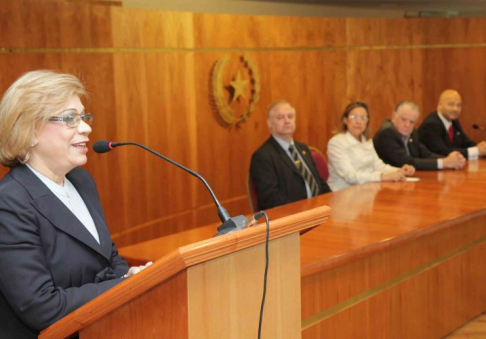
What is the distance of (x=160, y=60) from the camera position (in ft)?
20.1

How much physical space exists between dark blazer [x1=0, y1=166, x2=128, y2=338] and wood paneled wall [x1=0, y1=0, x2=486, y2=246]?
2692 millimetres

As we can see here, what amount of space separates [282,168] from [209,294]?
3169 millimetres

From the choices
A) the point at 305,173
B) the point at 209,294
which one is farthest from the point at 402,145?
the point at 209,294

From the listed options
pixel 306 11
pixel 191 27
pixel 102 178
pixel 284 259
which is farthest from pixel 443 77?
pixel 284 259

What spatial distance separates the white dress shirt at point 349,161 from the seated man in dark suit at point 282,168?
323mm

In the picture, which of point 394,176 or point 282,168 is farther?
point 394,176

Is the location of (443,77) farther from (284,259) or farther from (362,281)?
(284,259)

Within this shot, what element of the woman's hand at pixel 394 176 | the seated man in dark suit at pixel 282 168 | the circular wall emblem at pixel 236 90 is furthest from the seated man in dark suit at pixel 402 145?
the circular wall emblem at pixel 236 90

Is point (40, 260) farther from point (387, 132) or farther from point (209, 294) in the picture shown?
point (387, 132)

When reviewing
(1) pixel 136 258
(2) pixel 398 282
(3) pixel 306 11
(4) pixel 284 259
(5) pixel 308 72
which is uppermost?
(3) pixel 306 11

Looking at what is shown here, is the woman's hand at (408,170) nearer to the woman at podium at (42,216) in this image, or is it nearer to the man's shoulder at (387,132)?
the man's shoulder at (387,132)

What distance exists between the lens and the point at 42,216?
78.1 inches

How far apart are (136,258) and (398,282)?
4.19 feet

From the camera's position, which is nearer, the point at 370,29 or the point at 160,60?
the point at 160,60
